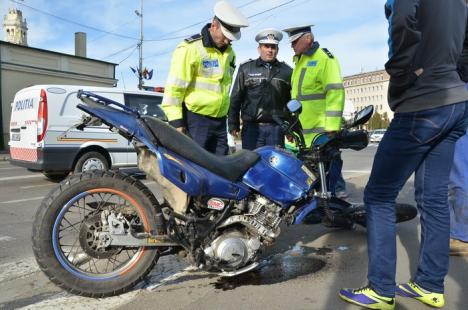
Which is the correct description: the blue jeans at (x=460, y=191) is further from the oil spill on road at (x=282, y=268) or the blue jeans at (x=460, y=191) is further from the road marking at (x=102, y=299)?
the road marking at (x=102, y=299)

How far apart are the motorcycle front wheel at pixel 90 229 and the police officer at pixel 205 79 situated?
1.00m

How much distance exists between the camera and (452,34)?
8.03 ft

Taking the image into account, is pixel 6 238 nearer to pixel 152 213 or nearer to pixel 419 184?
pixel 152 213

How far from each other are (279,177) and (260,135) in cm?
195

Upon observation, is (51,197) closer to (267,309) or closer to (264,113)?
(267,309)

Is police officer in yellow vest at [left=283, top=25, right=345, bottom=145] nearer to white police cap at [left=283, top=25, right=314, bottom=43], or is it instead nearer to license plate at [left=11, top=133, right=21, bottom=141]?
white police cap at [left=283, top=25, right=314, bottom=43]

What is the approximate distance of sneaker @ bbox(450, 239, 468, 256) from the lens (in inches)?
143

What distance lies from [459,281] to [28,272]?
10.5ft

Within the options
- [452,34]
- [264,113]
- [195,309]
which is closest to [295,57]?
[264,113]

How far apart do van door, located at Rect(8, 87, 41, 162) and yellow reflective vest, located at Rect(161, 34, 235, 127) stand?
4975 mm

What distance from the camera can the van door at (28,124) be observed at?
778cm

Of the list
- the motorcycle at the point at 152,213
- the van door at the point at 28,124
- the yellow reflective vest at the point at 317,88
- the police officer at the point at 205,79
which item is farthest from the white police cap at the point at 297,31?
the van door at the point at 28,124

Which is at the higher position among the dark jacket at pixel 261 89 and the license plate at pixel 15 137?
the dark jacket at pixel 261 89

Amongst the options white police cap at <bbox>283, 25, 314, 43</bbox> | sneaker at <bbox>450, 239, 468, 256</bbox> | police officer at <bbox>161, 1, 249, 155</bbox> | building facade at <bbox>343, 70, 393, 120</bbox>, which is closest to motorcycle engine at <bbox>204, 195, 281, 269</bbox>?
police officer at <bbox>161, 1, 249, 155</bbox>
